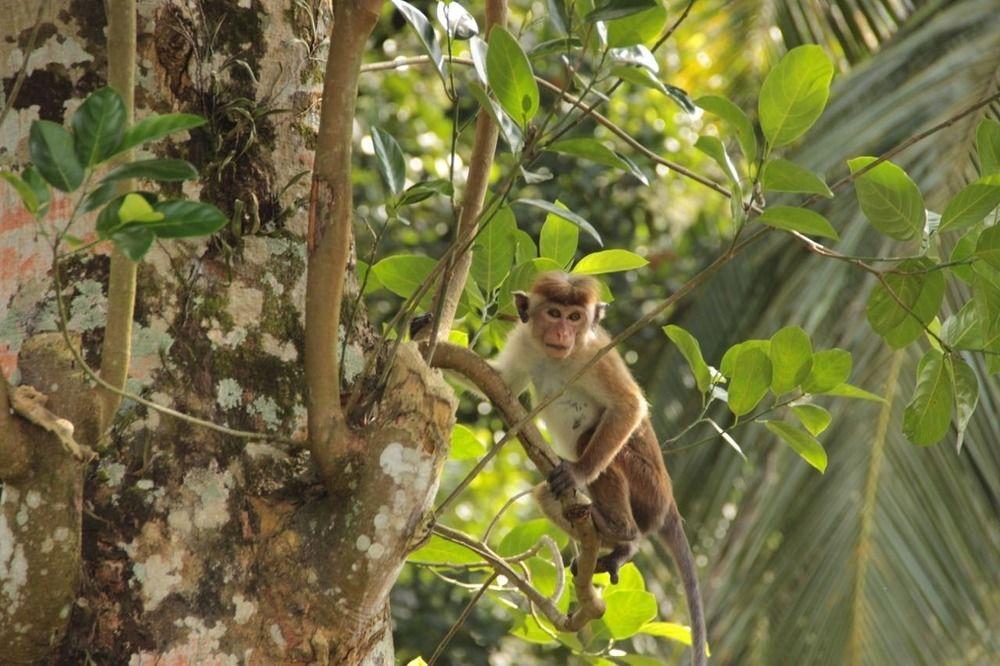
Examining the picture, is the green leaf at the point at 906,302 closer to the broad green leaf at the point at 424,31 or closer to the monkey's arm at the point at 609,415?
the broad green leaf at the point at 424,31

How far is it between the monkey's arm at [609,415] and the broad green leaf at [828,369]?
40.9 inches

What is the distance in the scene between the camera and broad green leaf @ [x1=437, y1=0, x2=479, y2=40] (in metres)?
2.05

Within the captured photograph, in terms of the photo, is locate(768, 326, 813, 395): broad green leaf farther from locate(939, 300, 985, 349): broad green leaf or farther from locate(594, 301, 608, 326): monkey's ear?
locate(594, 301, 608, 326): monkey's ear

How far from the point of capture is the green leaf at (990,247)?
215 centimetres

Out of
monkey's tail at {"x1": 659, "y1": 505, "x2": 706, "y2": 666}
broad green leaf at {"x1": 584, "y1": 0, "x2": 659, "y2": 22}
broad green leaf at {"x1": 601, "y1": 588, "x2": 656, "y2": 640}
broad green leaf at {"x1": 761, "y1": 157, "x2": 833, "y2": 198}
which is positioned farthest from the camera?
monkey's tail at {"x1": 659, "y1": 505, "x2": 706, "y2": 666}

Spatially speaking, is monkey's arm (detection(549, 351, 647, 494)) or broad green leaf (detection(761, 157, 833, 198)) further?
monkey's arm (detection(549, 351, 647, 494))

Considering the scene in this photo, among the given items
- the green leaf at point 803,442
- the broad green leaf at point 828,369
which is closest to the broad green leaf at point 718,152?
the broad green leaf at point 828,369

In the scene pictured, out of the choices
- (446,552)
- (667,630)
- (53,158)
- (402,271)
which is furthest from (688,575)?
(53,158)

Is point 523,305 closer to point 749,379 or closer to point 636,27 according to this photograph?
point 749,379

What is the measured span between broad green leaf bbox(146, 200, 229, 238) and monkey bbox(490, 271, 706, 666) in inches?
83.3

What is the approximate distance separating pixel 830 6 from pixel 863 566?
2.92 metres

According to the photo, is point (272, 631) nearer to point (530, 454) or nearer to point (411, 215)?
point (530, 454)

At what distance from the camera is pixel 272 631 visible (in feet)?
6.77

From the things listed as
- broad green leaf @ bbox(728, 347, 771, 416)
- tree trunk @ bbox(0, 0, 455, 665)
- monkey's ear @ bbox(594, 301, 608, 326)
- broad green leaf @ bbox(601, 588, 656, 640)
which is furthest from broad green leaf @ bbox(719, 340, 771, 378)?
monkey's ear @ bbox(594, 301, 608, 326)
